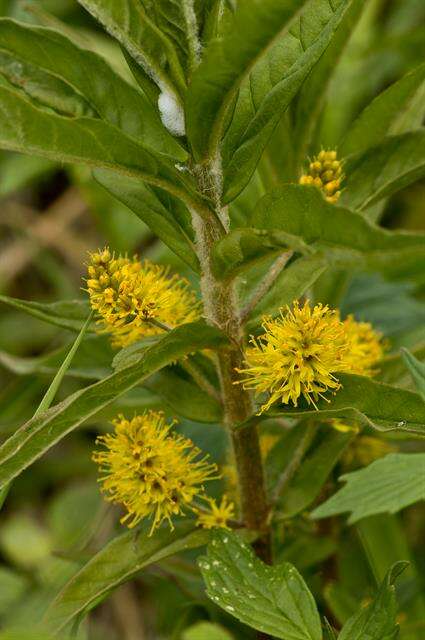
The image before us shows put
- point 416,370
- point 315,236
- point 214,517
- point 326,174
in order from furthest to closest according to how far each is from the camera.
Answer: point 214,517 < point 326,174 < point 416,370 < point 315,236

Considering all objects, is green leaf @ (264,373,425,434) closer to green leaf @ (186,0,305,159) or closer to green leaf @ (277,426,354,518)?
green leaf @ (277,426,354,518)

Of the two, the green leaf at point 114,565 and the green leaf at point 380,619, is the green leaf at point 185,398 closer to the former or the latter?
the green leaf at point 114,565

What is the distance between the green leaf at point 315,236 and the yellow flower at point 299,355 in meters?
0.11

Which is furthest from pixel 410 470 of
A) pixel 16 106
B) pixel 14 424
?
pixel 14 424

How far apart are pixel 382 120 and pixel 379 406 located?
453 millimetres

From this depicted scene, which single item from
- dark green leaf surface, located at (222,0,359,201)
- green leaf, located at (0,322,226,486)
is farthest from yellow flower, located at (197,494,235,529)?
dark green leaf surface, located at (222,0,359,201)

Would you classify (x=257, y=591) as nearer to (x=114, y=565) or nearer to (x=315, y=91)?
(x=114, y=565)

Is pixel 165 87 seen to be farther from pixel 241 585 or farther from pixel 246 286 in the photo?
pixel 241 585

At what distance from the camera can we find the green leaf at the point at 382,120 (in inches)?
46.7

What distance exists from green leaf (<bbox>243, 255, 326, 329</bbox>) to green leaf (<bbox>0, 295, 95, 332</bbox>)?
0.23 m

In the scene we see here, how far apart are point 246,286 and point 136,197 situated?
0.67ft

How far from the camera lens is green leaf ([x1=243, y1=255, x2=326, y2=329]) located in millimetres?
1052

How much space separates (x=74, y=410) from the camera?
34.5 inches

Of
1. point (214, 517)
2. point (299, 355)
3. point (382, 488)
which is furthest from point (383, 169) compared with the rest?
point (214, 517)
